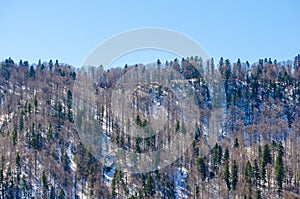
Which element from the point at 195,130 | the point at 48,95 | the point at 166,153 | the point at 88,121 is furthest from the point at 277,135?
the point at 48,95

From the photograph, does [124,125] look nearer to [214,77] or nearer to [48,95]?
[48,95]

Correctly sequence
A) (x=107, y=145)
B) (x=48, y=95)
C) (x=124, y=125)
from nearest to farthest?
(x=107, y=145) < (x=124, y=125) < (x=48, y=95)

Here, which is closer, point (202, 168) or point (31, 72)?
point (202, 168)

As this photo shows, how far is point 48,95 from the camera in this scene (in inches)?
3287

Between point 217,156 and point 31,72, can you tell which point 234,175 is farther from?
point 31,72

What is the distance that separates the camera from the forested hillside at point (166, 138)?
57.4 m

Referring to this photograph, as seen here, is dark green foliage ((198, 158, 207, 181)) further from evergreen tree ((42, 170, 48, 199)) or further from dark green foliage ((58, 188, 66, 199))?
evergreen tree ((42, 170, 48, 199))

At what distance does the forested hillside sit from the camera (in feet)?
188

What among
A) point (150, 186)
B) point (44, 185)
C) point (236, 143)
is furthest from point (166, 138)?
point (44, 185)

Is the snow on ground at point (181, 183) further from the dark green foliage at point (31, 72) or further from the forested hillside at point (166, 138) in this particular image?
the dark green foliage at point (31, 72)

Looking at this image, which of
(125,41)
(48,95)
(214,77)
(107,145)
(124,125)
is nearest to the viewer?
(125,41)

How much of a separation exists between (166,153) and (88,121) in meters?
14.3

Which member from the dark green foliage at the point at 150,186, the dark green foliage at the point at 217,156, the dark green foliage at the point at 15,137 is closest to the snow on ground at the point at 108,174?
the dark green foliage at the point at 150,186

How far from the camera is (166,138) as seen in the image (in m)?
67.6
